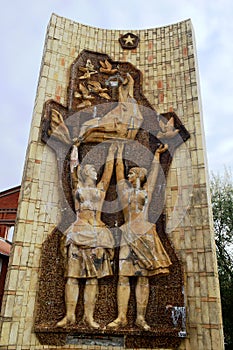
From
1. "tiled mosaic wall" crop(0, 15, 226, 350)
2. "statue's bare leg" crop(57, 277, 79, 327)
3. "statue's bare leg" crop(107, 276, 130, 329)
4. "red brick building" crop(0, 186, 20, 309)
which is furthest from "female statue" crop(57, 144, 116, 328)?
"red brick building" crop(0, 186, 20, 309)

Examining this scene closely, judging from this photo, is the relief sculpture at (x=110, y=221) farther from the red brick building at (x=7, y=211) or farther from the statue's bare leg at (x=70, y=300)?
the red brick building at (x=7, y=211)

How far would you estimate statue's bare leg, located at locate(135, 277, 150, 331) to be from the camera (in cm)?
483

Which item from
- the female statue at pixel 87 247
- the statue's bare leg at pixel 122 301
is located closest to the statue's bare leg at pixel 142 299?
the statue's bare leg at pixel 122 301

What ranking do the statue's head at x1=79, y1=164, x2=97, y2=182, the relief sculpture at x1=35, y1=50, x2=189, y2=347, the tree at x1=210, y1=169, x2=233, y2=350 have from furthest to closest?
the tree at x1=210, y1=169, x2=233, y2=350 → the statue's head at x1=79, y1=164, x2=97, y2=182 → the relief sculpture at x1=35, y1=50, x2=189, y2=347

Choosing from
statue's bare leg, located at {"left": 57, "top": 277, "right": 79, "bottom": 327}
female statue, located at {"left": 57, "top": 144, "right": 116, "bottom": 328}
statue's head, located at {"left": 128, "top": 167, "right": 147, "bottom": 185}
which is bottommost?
statue's bare leg, located at {"left": 57, "top": 277, "right": 79, "bottom": 327}

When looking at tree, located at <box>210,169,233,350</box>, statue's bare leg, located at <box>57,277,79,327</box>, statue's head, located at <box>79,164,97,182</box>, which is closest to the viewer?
statue's bare leg, located at <box>57,277,79,327</box>

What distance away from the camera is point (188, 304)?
4977mm

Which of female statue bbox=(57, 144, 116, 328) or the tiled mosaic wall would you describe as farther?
female statue bbox=(57, 144, 116, 328)

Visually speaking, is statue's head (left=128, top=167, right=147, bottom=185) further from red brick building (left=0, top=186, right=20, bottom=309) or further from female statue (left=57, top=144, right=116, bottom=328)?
red brick building (left=0, top=186, right=20, bottom=309)

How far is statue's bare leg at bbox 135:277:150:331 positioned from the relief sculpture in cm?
1

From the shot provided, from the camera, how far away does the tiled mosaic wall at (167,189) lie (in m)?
A: 4.80

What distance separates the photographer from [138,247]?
5188 mm

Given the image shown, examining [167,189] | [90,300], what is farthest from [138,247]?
[167,189]

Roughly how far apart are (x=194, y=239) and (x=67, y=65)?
4.78m
